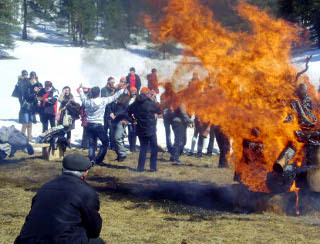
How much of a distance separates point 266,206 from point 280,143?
1201 millimetres

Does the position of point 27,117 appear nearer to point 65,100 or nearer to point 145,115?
point 65,100

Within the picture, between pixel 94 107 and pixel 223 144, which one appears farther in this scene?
pixel 223 144

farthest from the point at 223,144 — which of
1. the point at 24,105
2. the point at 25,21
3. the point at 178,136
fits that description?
the point at 25,21

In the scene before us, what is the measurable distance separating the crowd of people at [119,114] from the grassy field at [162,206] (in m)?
0.63

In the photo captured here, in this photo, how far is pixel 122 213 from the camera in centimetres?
833

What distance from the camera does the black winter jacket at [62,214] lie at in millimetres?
3971

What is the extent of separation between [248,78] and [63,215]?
5504mm

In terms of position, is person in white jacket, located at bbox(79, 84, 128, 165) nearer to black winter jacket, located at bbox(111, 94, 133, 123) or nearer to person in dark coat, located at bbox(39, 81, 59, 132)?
black winter jacket, located at bbox(111, 94, 133, 123)

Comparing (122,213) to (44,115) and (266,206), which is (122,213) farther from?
(44,115)

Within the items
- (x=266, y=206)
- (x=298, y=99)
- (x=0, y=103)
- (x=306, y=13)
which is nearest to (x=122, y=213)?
(x=266, y=206)

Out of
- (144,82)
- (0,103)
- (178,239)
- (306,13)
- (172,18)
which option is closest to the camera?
(178,239)

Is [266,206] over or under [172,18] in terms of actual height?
under

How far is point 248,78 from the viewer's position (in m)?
8.59

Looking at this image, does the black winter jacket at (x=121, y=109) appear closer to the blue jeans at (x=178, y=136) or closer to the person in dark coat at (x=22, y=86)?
the blue jeans at (x=178, y=136)
